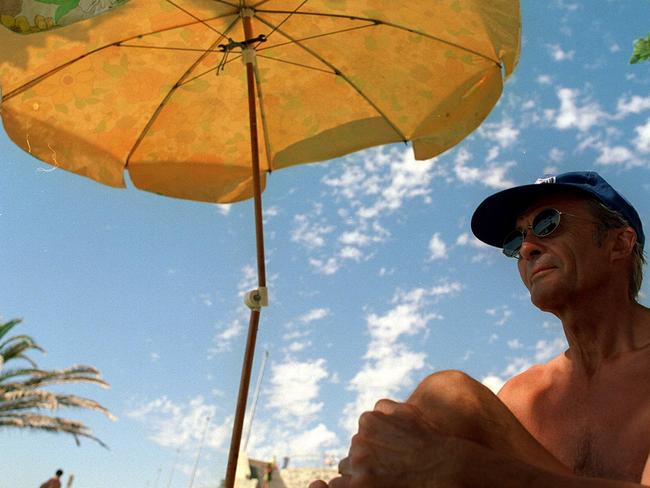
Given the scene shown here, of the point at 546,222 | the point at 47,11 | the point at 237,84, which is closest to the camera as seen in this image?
the point at 47,11

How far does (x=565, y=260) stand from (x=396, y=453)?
1.18m

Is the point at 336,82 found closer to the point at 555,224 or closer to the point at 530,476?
the point at 555,224

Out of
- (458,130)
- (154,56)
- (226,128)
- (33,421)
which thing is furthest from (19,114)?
(33,421)

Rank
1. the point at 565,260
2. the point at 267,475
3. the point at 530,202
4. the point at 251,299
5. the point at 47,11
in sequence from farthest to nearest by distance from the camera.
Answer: the point at 267,475 → the point at 251,299 → the point at 530,202 → the point at 565,260 → the point at 47,11

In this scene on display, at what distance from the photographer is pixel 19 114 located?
3.51m

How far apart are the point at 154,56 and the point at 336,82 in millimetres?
1284

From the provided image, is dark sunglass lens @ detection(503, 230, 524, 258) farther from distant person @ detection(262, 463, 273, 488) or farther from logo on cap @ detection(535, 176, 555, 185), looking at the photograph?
distant person @ detection(262, 463, 273, 488)

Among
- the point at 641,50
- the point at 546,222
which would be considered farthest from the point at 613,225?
the point at 641,50

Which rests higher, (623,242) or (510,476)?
(623,242)

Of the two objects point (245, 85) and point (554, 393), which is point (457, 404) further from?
point (245, 85)

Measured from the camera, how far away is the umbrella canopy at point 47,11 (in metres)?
1.95

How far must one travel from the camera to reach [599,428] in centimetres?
174

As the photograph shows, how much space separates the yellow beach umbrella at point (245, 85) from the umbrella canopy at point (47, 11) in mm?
1396

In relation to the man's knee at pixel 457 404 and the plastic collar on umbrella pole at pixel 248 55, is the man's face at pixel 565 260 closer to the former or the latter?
the man's knee at pixel 457 404
